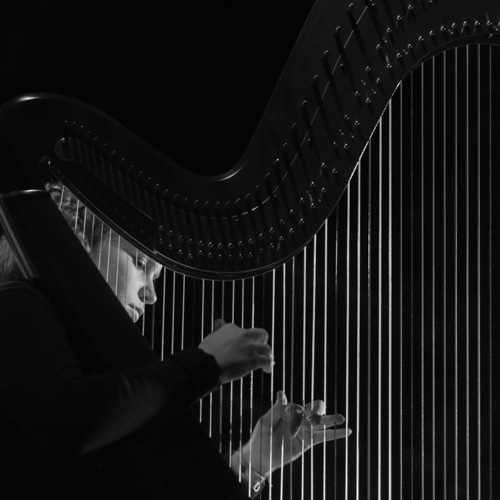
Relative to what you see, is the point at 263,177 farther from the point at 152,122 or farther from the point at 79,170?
the point at 152,122

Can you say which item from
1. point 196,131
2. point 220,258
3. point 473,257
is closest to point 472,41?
point 220,258

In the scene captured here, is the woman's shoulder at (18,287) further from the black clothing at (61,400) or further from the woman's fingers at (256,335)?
the woman's fingers at (256,335)

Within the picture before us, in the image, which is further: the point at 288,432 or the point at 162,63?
the point at 162,63

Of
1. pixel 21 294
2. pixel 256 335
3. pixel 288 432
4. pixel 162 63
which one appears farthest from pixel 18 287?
pixel 162 63

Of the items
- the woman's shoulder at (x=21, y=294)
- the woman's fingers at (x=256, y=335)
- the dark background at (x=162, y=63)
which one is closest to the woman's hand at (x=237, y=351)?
the woman's fingers at (x=256, y=335)

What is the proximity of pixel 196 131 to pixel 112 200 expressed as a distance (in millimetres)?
1315

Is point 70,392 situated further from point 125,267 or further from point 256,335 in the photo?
point 125,267

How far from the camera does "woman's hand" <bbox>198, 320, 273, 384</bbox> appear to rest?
98 cm

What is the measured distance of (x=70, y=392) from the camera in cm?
88

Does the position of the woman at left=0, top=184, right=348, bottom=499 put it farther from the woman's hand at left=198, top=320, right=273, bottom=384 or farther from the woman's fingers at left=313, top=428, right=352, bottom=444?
the woman's fingers at left=313, top=428, right=352, bottom=444

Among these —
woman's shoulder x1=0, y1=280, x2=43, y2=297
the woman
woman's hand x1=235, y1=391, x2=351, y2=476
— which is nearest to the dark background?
woman's hand x1=235, y1=391, x2=351, y2=476

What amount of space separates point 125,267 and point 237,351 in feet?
0.88

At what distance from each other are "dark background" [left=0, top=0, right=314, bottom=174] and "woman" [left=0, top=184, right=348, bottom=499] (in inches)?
53.5

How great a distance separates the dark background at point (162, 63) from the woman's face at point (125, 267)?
4.07ft
